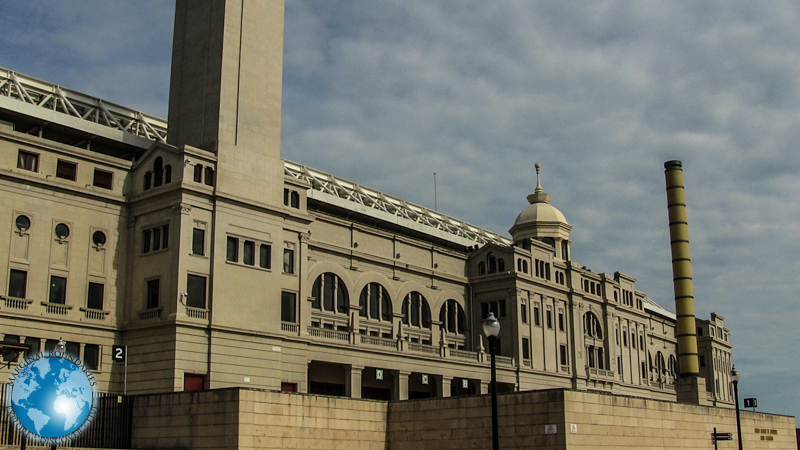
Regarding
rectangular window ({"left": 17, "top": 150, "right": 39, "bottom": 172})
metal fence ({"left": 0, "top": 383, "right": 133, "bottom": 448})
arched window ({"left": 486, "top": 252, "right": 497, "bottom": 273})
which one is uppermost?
arched window ({"left": 486, "top": 252, "right": 497, "bottom": 273})

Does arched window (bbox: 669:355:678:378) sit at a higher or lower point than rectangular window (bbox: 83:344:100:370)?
higher

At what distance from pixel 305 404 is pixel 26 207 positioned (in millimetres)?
20992

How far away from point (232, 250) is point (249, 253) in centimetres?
132

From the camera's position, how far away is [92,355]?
51312 millimetres

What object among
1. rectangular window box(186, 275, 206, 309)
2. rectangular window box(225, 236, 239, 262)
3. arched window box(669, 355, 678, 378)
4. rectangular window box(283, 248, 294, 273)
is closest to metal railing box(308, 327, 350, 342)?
rectangular window box(283, 248, 294, 273)

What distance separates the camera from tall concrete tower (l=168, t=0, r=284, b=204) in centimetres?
5603

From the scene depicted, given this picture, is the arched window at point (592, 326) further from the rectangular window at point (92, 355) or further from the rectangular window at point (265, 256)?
the rectangular window at point (92, 355)

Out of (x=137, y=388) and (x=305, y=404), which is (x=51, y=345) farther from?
(x=305, y=404)

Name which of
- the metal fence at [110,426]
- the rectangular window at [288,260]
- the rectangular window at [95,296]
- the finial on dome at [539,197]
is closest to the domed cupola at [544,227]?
the finial on dome at [539,197]

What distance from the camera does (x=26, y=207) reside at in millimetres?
49594

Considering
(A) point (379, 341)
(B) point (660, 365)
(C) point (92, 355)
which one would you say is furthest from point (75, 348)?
(B) point (660, 365)

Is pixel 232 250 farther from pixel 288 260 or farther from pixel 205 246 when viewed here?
pixel 288 260

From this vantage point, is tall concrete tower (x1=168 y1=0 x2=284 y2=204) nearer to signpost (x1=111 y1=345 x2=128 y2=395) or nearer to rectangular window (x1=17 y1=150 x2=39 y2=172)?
rectangular window (x1=17 y1=150 x2=39 y2=172)

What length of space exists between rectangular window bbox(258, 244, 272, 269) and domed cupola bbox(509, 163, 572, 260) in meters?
48.7
